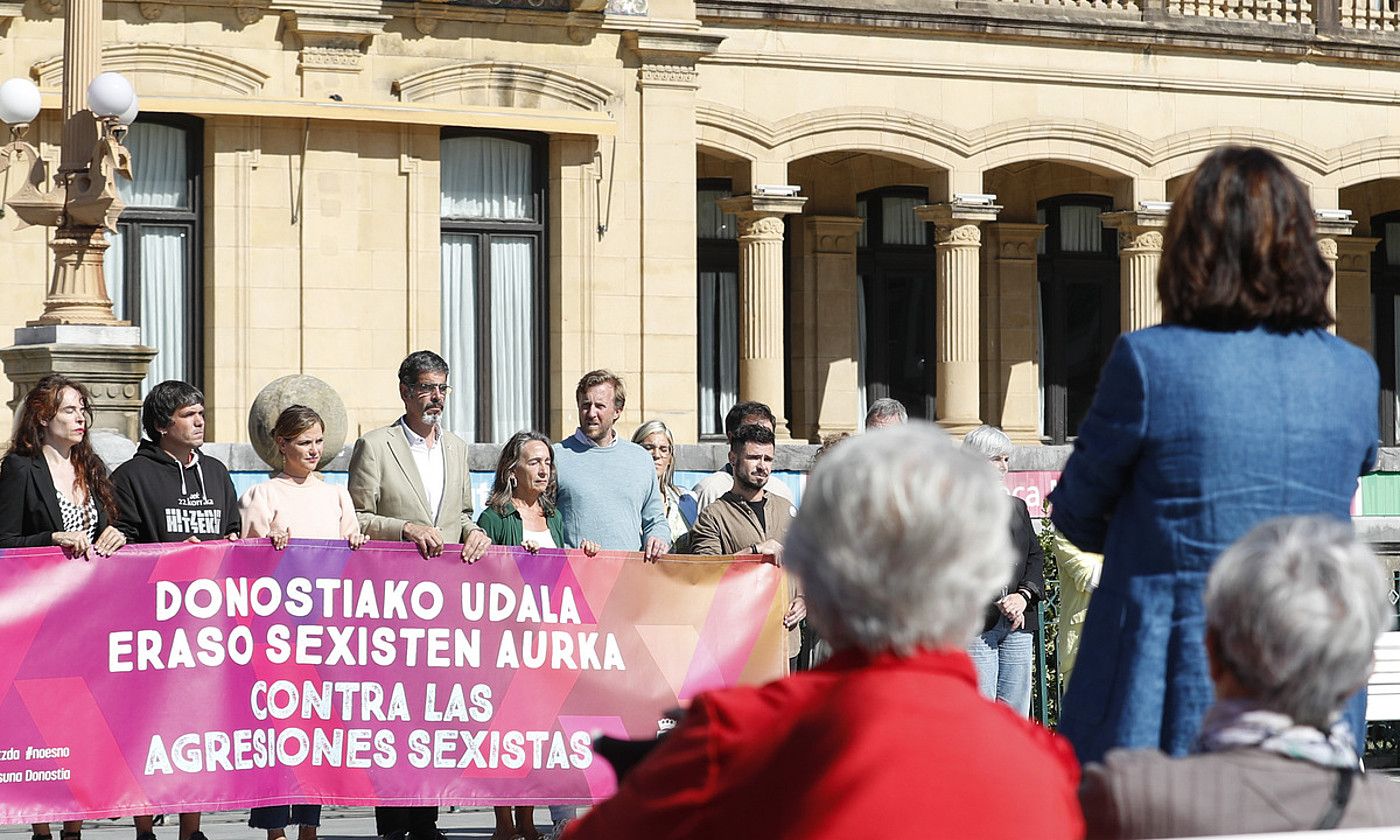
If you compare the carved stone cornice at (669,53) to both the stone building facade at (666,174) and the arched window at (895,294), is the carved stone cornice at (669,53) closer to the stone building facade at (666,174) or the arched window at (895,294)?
the stone building facade at (666,174)

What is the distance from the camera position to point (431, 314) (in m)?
A: 24.4

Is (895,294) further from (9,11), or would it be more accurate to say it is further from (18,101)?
(18,101)

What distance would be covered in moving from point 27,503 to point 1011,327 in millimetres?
24696

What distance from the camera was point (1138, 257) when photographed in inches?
1177

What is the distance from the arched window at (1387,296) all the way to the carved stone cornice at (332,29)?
1786cm

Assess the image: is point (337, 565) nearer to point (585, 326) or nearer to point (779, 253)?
point (585, 326)

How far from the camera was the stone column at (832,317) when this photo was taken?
31.3 metres

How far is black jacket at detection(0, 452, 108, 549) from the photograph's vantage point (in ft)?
28.8

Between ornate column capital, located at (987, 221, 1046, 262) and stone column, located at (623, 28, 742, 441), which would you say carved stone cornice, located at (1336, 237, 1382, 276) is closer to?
ornate column capital, located at (987, 221, 1046, 262)

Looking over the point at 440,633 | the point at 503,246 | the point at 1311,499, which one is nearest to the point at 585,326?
the point at 503,246

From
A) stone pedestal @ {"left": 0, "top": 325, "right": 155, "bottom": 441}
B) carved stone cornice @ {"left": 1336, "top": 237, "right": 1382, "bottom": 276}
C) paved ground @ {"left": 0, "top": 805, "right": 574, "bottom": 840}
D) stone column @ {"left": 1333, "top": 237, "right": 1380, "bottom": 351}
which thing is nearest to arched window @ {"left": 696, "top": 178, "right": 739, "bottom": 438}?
stone column @ {"left": 1333, "top": 237, "right": 1380, "bottom": 351}

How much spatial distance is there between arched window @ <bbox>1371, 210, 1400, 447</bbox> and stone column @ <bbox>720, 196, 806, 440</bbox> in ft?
38.4

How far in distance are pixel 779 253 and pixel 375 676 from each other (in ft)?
63.1

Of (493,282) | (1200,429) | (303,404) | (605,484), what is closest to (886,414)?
(605,484)
